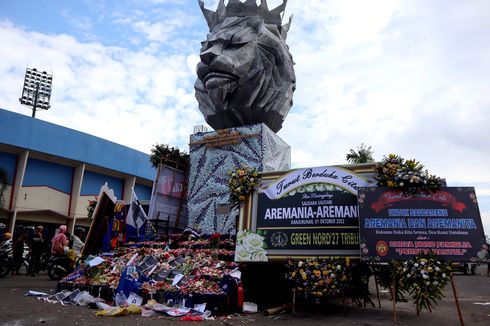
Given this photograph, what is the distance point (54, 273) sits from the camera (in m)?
11.4

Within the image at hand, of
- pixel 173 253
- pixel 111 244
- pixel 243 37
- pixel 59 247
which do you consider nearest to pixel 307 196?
pixel 173 253

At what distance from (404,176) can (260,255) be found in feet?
10.2

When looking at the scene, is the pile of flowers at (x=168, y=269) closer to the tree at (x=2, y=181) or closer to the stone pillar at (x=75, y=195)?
the tree at (x=2, y=181)

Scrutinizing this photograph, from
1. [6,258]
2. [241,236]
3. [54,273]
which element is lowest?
[54,273]

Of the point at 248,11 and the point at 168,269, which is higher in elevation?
the point at 248,11

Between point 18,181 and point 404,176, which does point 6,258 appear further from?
point 18,181

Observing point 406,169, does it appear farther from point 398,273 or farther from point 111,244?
point 111,244

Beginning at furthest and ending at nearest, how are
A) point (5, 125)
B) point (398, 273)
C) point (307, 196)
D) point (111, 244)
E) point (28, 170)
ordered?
point (28, 170)
point (5, 125)
point (111, 244)
point (307, 196)
point (398, 273)

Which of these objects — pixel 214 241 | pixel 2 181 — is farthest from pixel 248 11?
pixel 2 181

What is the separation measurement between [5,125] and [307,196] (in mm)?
22660

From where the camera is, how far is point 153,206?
1402 centimetres

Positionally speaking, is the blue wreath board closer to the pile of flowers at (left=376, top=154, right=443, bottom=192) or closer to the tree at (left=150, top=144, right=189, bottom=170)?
the tree at (left=150, top=144, right=189, bottom=170)

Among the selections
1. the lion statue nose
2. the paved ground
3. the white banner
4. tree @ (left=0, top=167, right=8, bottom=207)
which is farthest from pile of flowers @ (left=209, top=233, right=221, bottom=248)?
tree @ (left=0, top=167, right=8, bottom=207)

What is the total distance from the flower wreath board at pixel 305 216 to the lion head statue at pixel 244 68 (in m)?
7.07
